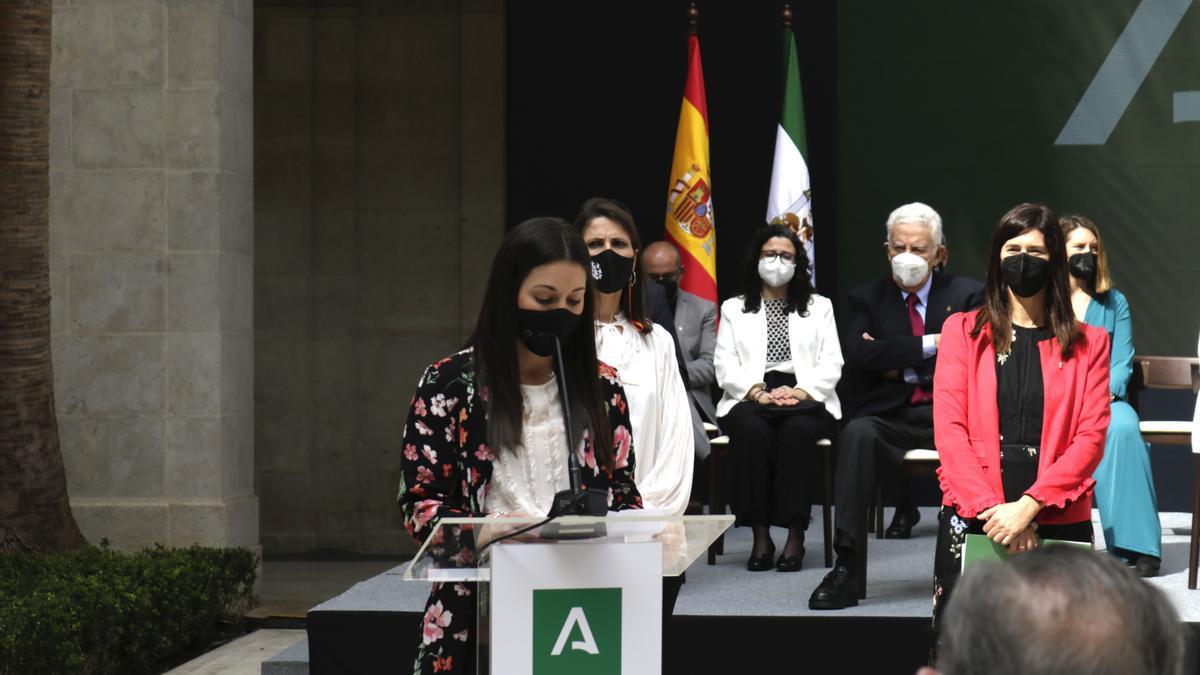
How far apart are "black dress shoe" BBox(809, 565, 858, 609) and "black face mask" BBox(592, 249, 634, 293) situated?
1.31 m

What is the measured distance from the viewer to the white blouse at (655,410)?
395 centimetres

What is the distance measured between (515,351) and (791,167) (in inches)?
205

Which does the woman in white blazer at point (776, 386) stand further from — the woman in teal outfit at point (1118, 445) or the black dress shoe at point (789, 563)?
the woman in teal outfit at point (1118, 445)

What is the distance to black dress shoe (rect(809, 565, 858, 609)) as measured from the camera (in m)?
4.87

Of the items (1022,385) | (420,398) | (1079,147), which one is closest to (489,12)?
(1079,147)

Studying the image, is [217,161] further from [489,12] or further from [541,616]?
[541,616]

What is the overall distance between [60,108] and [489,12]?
3.28m

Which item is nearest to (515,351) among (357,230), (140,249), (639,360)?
(639,360)

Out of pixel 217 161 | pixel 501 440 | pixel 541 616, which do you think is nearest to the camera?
pixel 541 616

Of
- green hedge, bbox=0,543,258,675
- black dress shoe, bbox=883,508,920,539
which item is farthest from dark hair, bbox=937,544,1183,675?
black dress shoe, bbox=883,508,920,539

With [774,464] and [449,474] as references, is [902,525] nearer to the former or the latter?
[774,464]

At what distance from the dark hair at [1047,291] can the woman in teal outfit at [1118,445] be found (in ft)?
5.18

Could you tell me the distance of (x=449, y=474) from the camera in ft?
7.41

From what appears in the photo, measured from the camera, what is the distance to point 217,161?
700 cm
